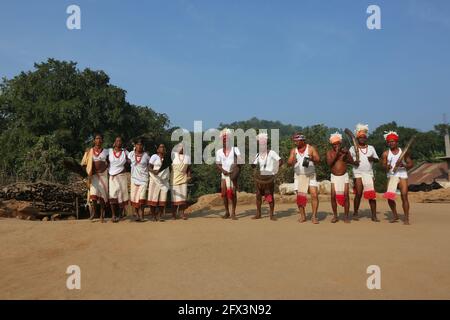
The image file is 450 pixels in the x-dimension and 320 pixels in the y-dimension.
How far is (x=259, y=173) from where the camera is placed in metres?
9.34

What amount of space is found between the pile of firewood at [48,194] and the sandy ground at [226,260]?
4173 millimetres

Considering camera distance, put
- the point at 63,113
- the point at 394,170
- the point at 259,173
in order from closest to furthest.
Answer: the point at 394,170 < the point at 259,173 < the point at 63,113

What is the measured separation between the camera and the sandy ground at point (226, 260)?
3910mm

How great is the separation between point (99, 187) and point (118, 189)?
390mm

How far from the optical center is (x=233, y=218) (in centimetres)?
920

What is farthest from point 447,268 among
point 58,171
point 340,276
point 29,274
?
point 58,171

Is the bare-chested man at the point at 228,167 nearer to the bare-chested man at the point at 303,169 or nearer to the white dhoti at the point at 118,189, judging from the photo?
the bare-chested man at the point at 303,169

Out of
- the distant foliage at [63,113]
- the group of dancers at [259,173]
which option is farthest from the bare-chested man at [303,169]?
the distant foliage at [63,113]

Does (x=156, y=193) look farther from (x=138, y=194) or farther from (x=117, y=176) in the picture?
(x=117, y=176)

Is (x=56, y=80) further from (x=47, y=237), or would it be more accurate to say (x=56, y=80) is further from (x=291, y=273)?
(x=291, y=273)

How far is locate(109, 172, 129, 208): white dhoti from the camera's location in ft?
29.5

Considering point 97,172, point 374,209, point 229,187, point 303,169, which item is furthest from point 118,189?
point 374,209
